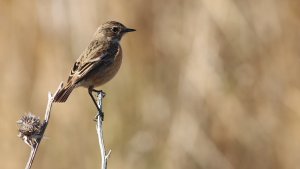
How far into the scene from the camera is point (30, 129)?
137 inches

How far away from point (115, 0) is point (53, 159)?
198cm

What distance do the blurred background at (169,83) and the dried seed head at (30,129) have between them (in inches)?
160

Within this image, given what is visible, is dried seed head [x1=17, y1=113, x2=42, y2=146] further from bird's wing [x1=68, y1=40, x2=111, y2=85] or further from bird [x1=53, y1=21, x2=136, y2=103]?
bird's wing [x1=68, y1=40, x2=111, y2=85]

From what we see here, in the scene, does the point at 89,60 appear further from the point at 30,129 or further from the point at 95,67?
the point at 30,129

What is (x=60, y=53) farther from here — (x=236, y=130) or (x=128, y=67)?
(x=236, y=130)

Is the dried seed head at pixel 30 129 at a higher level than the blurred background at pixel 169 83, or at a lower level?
higher

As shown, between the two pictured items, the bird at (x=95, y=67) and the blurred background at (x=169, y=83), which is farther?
the blurred background at (x=169, y=83)

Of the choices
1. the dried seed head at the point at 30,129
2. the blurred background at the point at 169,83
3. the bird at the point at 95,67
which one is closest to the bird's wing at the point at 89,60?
the bird at the point at 95,67

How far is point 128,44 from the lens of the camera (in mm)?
7812

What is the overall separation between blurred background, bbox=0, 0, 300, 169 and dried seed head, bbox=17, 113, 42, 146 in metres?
4.06

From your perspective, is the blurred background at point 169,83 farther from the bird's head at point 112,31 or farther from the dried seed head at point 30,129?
the dried seed head at point 30,129

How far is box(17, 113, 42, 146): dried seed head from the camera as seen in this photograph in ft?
11.3

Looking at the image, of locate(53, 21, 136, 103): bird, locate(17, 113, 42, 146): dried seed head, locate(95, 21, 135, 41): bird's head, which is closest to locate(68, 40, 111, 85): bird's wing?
locate(53, 21, 136, 103): bird

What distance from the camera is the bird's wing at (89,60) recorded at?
5.34 metres
